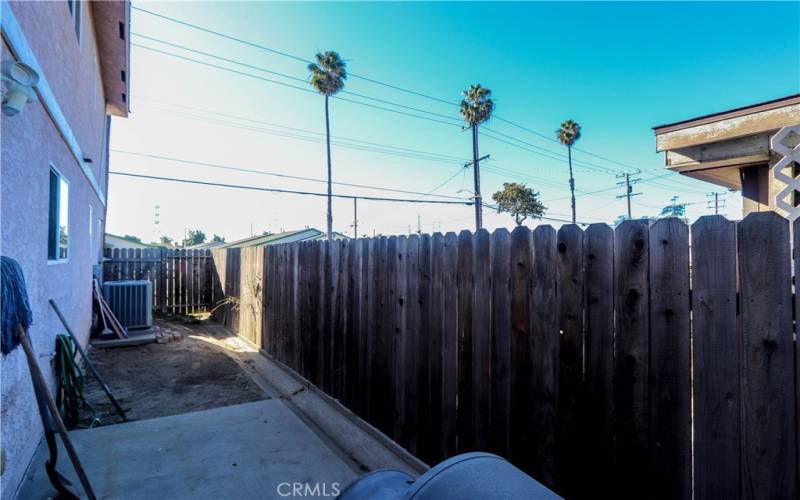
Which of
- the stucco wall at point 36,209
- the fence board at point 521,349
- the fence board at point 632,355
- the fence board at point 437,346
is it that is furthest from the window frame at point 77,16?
the fence board at point 632,355

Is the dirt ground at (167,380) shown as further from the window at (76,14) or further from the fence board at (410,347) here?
the window at (76,14)

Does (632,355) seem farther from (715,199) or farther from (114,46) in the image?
(715,199)

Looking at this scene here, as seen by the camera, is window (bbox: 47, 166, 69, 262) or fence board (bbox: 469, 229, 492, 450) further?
window (bbox: 47, 166, 69, 262)

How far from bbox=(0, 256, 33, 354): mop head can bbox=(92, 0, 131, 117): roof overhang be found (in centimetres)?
667

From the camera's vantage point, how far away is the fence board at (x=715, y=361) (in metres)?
1.40

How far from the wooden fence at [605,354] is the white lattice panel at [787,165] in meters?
2.05

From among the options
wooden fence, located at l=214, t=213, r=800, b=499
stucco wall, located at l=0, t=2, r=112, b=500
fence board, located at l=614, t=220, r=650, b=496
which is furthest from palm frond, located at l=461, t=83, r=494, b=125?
fence board, located at l=614, t=220, r=650, b=496

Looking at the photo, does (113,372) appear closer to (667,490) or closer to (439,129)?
(667,490)

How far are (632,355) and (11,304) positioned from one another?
3007mm

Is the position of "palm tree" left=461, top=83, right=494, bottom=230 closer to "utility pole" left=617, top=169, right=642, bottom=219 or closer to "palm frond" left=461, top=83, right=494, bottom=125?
"palm frond" left=461, top=83, right=494, bottom=125

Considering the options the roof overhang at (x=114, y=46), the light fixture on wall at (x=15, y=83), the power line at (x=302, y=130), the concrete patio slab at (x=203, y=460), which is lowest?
the concrete patio slab at (x=203, y=460)

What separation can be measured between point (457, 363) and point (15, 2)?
3.52m

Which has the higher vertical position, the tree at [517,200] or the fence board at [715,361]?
the tree at [517,200]

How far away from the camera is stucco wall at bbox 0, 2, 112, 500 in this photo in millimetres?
2201
